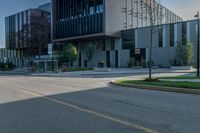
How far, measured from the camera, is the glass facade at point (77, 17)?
69750mm

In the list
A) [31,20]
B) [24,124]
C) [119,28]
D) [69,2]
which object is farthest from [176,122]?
[31,20]

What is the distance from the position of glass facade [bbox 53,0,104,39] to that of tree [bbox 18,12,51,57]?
11.5 ft

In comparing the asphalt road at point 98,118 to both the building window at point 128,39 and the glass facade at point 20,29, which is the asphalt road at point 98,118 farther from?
the glass facade at point 20,29

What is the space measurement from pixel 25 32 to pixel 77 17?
753 inches

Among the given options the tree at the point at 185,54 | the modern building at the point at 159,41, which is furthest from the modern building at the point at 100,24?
the tree at the point at 185,54

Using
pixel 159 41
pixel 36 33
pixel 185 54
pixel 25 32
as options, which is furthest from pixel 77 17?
pixel 185 54

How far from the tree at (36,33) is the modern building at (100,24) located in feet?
10.2

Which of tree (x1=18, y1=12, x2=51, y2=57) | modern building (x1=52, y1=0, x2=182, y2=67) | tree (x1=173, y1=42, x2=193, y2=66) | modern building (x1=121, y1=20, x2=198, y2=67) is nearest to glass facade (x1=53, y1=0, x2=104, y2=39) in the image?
modern building (x1=52, y1=0, x2=182, y2=67)

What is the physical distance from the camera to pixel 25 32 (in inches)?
3361

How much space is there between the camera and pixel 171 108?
9797mm

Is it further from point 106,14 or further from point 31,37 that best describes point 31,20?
point 106,14

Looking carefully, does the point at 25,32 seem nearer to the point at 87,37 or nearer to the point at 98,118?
the point at 87,37

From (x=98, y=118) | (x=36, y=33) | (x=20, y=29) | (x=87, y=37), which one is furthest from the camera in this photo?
(x=20, y=29)

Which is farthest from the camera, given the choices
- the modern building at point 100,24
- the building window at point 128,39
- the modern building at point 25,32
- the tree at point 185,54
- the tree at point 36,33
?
the modern building at point 25,32
